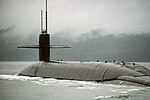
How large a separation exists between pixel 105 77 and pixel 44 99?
20.4 ft

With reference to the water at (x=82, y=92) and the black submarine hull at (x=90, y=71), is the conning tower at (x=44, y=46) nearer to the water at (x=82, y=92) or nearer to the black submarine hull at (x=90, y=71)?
the black submarine hull at (x=90, y=71)

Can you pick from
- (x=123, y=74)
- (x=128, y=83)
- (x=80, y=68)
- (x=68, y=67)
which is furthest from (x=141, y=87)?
(x=68, y=67)

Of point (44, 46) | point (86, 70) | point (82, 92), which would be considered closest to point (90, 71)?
point (86, 70)

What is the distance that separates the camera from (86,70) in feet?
81.5

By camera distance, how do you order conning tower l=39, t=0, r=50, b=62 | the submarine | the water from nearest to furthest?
1. the water
2. the submarine
3. conning tower l=39, t=0, r=50, b=62

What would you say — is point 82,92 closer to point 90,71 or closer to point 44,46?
point 90,71

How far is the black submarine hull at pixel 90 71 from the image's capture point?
21.8 m

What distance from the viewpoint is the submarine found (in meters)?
21.7

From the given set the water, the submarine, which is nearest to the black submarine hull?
the submarine

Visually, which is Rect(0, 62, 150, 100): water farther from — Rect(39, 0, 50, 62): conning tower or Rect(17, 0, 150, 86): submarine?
Rect(39, 0, 50, 62): conning tower

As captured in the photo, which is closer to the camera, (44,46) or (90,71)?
(90,71)

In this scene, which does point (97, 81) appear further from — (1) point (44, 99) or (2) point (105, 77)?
(1) point (44, 99)

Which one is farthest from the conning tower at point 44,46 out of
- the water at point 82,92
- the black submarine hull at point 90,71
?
the water at point 82,92

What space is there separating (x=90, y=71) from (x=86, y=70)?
1.91 feet
